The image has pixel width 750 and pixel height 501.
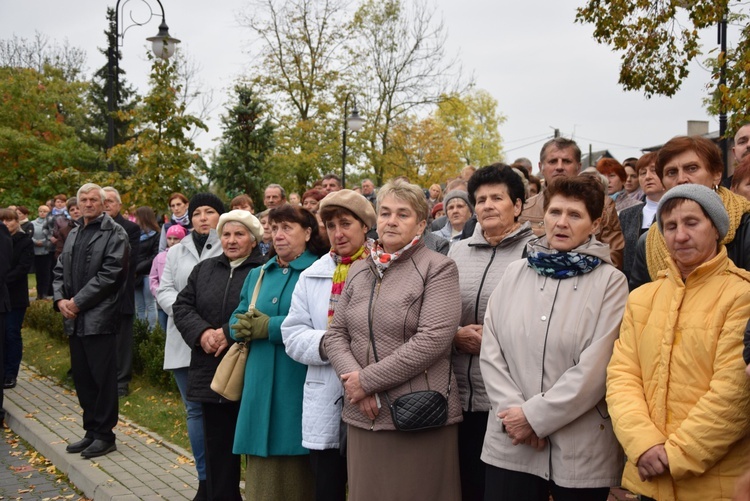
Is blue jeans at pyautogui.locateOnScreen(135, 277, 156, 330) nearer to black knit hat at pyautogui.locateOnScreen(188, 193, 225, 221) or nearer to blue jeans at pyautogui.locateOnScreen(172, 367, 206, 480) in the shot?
black knit hat at pyautogui.locateOnScreen(188, 193, 225, 221)

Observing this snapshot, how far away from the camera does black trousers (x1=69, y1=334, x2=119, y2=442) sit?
24.1 feet

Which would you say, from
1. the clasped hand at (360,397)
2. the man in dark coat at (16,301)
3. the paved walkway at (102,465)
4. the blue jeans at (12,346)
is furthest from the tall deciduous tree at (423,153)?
the clasped hand at (360,397)

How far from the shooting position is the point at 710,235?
3.42 m

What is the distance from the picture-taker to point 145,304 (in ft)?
39.9

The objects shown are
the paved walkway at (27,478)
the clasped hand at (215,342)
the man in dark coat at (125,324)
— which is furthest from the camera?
A: the man in dark coat at (125,324)

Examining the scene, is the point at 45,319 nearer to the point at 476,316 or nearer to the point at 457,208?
the point at 457,208

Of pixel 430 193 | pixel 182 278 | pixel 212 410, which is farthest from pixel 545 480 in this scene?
pixel 430 193

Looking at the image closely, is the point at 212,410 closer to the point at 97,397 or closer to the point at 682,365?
the point at 97,397

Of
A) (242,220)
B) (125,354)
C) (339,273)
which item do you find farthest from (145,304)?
(339,273)

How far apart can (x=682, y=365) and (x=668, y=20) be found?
8.22 meters

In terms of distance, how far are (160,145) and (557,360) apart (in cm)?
990

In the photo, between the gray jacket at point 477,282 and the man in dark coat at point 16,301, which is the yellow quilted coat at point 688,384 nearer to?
the gray jacket at point 477,282

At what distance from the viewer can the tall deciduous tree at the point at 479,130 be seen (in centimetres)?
5397

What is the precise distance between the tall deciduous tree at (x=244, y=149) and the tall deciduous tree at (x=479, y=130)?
2080 centimetres
